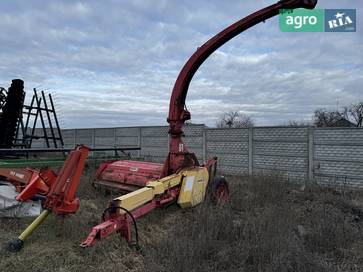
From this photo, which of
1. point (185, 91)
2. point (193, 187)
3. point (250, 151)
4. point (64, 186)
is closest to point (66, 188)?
point (64, 186)

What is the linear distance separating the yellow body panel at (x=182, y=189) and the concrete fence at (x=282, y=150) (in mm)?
5000

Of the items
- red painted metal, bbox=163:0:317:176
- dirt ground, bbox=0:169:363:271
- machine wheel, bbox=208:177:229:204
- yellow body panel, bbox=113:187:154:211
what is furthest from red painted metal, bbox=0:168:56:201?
machine wheel, bbox=208:177:229:204

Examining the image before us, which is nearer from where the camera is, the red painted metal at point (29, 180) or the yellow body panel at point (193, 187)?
the red painted metal at point (29, 180)

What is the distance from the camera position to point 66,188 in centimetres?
486

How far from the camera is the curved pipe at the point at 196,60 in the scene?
720 centimetres

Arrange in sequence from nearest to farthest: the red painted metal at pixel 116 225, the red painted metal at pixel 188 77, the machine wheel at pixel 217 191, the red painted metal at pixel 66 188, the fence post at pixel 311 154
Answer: the red painted metal at pixel 116 225 < the red painted metal at pixel 66 188 < the red painted metal at pixel 188 77 < the machine wheel at pixel 217 191 < the fence post at pixel 311 154

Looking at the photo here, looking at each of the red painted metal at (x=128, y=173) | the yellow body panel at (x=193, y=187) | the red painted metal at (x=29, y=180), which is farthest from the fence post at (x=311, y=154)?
the red painted metal at (x=29, y=180)

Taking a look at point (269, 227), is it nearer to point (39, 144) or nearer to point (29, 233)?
point (29, 233)

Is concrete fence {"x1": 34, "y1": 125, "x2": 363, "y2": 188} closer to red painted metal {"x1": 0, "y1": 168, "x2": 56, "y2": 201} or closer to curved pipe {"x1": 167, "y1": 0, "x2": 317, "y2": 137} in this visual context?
curved pipe {"x1": 167, "y1": 0, "x2": 317, "y2": 137}

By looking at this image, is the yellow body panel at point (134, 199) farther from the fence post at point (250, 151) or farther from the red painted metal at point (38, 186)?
the fence post at point (250, 151)

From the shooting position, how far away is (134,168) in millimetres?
8055

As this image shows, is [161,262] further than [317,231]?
No

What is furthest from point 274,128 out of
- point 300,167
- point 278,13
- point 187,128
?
point 278,13

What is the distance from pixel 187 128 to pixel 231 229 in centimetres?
1083
